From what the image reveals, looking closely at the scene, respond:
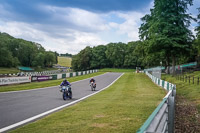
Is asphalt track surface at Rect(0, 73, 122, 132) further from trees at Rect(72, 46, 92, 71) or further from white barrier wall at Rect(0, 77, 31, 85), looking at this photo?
trees at Rect(72, 46, 92, 71)

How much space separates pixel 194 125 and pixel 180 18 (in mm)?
32172

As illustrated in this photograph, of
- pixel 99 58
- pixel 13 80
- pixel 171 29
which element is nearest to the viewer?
pixel 13 80

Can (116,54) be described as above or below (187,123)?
above

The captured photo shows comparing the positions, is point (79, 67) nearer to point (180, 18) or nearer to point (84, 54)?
point (84, 54)

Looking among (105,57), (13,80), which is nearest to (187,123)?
(13,80)

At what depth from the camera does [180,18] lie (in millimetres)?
37062

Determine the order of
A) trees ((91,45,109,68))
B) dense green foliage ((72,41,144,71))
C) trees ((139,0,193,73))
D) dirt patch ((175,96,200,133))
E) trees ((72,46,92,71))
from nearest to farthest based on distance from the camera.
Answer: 1. dirt patch ((175,96,200,133))
2. trees ((139,0,193,73))
3. dense green foliage ((72,41,144,71))
4. trees ((72,46,92,71))
5. trees ((91,45,109,68))

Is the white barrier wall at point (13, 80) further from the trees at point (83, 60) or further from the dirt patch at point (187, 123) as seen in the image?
the trees at point (83, 60)

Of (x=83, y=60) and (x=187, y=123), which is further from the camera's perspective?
(x=83, y=60)

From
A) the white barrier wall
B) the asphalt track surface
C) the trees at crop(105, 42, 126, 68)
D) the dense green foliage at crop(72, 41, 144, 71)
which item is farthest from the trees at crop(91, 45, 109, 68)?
the asphalt track surface

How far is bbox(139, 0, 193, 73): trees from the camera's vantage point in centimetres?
3606

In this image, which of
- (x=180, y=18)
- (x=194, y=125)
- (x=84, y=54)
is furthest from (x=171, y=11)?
(x=84, y=54)

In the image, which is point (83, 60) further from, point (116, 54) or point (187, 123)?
point (187, 123)

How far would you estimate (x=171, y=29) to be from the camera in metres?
36.3
